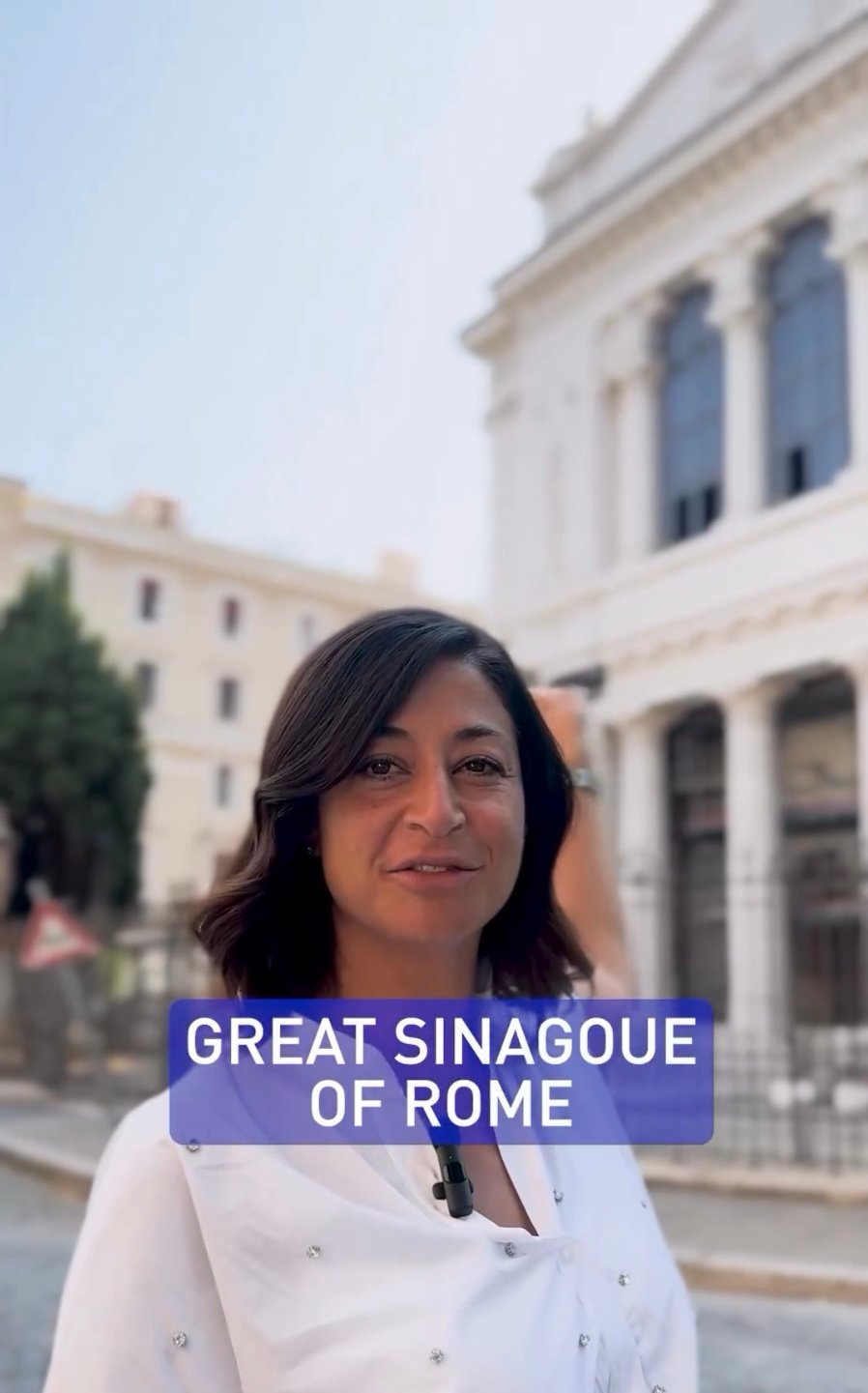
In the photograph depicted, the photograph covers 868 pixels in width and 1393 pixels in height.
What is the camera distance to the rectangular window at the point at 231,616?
Answer: 32.1 m

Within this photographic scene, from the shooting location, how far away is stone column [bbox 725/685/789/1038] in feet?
44.2

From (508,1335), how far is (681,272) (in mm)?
15442

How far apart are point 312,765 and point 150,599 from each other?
30554 millimetres

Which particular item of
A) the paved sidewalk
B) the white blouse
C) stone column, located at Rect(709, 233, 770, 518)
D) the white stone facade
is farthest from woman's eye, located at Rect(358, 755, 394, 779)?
stone column, located at Rect(709, 233, 770, 518)

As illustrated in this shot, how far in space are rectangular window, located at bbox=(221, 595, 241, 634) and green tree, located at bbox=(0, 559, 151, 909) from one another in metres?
7.54

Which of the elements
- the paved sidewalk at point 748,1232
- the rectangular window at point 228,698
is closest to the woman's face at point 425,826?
the paved sidewalk at point 748,1232

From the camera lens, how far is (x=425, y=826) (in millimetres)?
1117

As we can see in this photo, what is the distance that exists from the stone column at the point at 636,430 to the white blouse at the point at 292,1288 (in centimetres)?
1505

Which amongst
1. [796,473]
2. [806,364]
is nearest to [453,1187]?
[796,473]

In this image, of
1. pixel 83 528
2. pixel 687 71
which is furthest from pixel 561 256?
pixel 83 528

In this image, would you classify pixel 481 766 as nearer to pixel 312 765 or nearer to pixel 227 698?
pixel 312 765

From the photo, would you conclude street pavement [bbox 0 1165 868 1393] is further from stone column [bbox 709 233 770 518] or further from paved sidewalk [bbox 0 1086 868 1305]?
stone column [bbox 709 233 770 518]

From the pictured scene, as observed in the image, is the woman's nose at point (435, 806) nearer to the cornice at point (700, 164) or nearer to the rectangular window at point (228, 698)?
the cornice at point (700, 164)

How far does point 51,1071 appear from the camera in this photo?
15297mm
